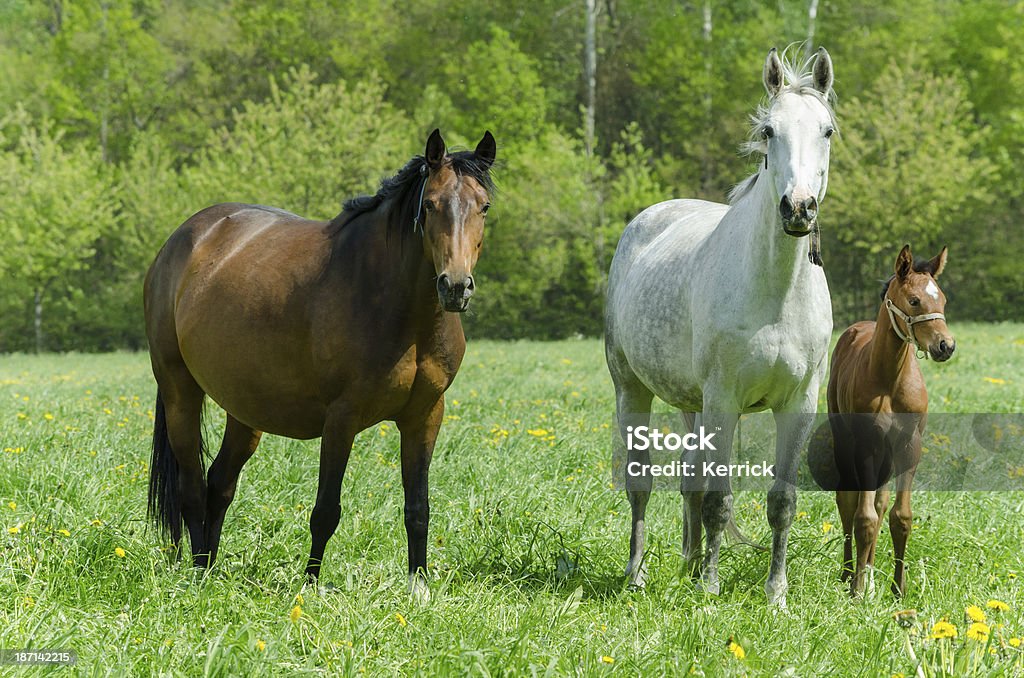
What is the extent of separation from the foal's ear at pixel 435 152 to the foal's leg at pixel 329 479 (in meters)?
1.14

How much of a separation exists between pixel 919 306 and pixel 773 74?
157 centimetres

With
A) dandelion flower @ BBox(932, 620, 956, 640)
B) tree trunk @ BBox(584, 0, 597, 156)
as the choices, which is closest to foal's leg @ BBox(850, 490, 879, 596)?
dandelion flower @ BBox(932, 620, 956, 640)

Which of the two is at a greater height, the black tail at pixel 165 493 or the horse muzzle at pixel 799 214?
the horse muzzle at pixel 799 214

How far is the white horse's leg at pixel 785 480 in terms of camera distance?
14.9 ft

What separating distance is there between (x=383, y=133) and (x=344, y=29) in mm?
7903

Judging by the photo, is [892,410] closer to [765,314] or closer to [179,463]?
[765,314]

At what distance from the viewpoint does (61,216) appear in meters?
29.9

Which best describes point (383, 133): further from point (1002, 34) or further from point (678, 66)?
point (1002, 34)

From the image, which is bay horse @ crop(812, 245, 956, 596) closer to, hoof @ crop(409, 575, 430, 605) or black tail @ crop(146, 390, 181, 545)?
hoof @ crop(409, 575, 430, 605)

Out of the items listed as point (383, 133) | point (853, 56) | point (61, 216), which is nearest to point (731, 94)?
point (853, 56)

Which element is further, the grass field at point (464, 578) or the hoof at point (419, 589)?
the hoof at point (419, 589)

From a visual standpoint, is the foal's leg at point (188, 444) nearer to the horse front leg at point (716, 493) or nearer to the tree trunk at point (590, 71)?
the horse front leg at point (716, 493)

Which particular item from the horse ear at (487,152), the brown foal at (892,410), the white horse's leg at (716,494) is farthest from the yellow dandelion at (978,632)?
the horse ear at (487,152)

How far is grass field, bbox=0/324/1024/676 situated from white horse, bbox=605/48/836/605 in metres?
0.38
